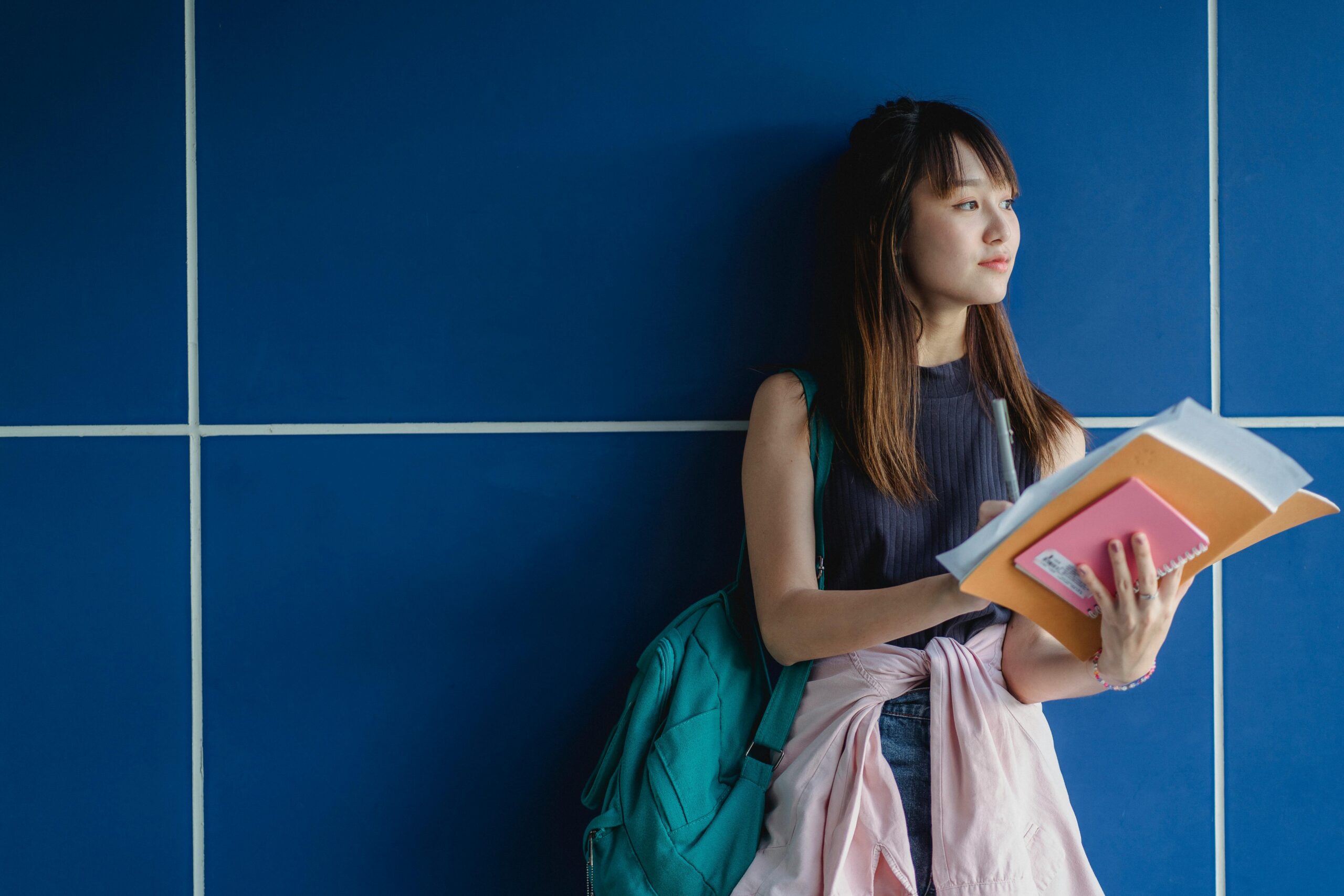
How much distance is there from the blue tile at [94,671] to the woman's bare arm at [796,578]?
90cm

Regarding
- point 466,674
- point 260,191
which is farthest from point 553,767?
point 260,191

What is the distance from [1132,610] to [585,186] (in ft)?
3.15

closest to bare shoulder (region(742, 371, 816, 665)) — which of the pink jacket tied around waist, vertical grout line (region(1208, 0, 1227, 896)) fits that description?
the pink jacket tied around waist

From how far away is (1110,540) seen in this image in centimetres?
88

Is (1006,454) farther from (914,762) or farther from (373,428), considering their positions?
(373,428)

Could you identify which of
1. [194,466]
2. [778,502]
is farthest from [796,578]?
[194,466]


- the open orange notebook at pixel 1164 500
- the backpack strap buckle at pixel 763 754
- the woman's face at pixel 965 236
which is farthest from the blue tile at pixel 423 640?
the open orange notebook at pixel 1164 500

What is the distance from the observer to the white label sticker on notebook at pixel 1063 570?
0.88 meters

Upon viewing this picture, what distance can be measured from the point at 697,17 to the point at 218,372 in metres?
0.94

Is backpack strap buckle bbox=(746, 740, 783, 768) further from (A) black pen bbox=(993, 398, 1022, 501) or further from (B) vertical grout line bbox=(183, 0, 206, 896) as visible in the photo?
(B) vertical grout line bbox=(183, 0, 206, 896)

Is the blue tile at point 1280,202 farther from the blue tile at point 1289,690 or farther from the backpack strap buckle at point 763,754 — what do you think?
the backpack strap buckle at point 763,754

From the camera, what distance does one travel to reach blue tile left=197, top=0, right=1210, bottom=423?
1.33 meters

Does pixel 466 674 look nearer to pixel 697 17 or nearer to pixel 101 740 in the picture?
pixel 101 740

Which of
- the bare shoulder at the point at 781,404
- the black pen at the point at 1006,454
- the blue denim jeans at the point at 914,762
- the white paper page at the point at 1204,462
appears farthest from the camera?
the bare shoulder at the point at 781,404
